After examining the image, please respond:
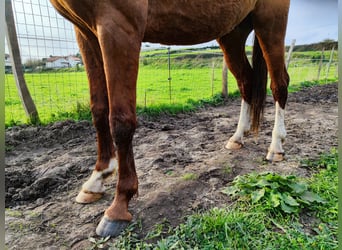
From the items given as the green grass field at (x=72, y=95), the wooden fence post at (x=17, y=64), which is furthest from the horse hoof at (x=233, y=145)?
the wooden fence post at (x=17, y=64)

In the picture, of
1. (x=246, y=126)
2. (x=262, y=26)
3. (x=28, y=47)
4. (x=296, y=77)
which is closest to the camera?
(x=262, y=26)

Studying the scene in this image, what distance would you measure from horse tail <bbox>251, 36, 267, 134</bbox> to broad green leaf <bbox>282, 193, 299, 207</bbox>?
1238 mm

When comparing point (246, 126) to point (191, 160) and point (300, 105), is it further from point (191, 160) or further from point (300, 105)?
point (300, 105)

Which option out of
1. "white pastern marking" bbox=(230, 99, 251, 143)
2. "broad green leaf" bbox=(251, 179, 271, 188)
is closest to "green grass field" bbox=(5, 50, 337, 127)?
"white pastern marking" bbox=(230, 99, 251, 143)

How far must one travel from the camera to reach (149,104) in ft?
16.9

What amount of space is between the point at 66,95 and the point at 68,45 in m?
0.90

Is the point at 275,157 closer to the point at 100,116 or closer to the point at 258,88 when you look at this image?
the point at 258,88

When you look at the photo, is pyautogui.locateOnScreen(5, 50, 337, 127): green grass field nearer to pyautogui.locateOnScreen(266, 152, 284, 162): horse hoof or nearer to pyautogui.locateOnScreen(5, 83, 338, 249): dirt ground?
pyautogui.locateOnScreen(5, 83, 338, 249): dirt ground

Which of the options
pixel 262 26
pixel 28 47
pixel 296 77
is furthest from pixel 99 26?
pixel 296 77

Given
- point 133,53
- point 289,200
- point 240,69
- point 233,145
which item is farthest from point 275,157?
point 133,53

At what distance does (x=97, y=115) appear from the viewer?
2.17m

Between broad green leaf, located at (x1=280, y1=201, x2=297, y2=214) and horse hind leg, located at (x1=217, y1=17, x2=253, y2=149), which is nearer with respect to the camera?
broad green leaf, located at (x1=280, y1=201, x2=297, y2=214)

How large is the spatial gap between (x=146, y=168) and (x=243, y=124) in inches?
50.3

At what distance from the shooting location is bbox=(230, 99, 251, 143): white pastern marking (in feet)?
10.5
